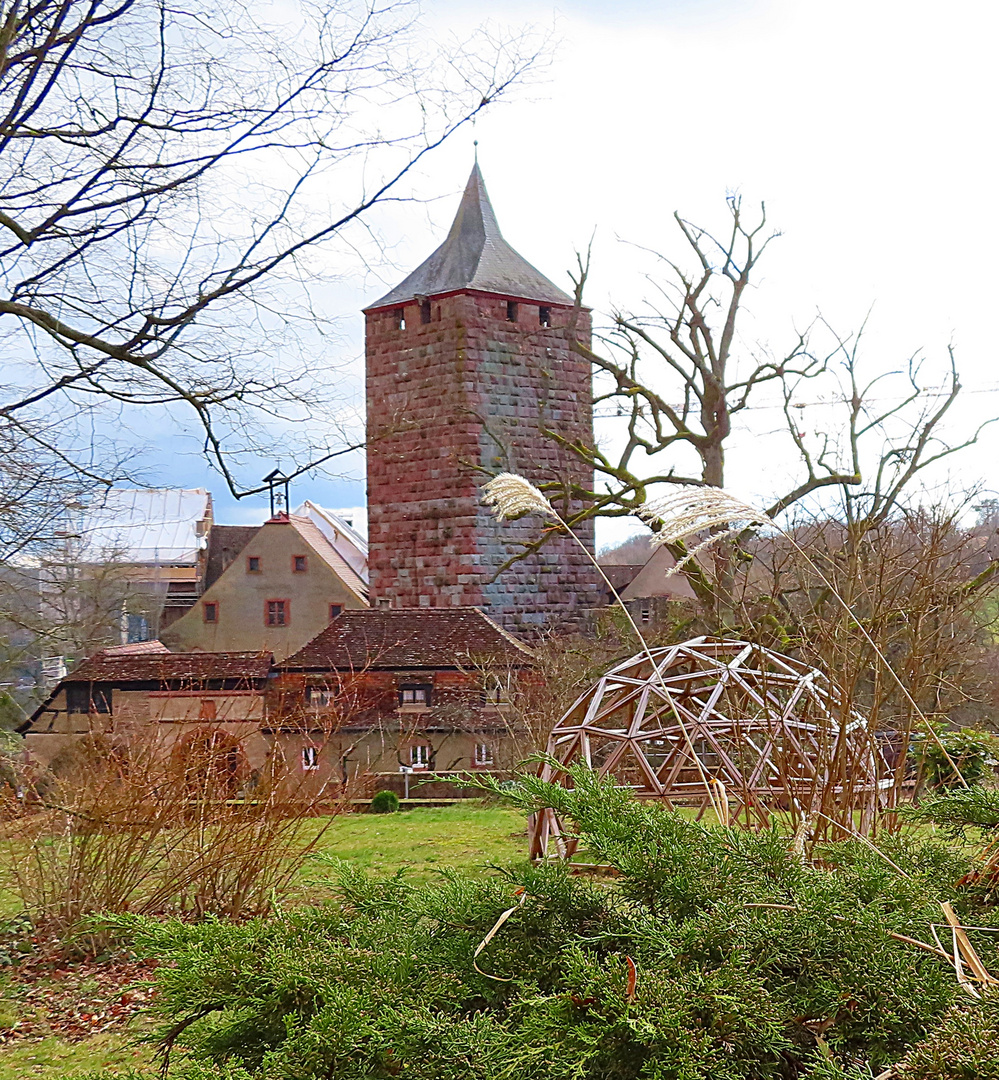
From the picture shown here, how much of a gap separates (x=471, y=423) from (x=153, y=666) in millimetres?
6326

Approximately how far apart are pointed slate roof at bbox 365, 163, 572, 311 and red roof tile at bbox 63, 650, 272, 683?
6.63 meters

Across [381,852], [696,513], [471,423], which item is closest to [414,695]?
[471,423]

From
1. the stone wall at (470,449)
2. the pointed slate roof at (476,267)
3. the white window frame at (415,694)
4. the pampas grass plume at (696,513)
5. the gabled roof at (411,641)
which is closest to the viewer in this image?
the pampas grass plume at (696,513)

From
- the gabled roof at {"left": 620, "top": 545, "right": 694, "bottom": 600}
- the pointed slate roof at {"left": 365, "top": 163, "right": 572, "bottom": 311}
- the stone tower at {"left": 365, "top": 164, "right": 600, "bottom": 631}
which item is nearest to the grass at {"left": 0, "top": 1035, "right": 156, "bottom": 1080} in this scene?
the stone tower at {"left": 365, "top": 164, "right": 600, "bottom": 631}

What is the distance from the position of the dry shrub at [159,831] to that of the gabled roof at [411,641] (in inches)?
374

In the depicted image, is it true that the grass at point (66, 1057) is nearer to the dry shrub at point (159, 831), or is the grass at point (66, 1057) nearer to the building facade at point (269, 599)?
the dry shrub at point (159, 831)

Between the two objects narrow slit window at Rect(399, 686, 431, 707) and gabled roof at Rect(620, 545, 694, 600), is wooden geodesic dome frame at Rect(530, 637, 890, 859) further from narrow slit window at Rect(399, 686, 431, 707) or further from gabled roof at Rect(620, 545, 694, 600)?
gabled roof at Rect(620, 545, 694, 600)

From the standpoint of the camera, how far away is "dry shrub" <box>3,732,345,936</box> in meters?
5.86

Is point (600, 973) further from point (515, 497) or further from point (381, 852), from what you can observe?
point (381, 852)

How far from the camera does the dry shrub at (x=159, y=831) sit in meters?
5.86

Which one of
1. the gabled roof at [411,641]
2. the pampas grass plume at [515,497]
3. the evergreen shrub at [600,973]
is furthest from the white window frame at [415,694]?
the evergreen shrub at [600,973]

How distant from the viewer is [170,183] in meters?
5.65

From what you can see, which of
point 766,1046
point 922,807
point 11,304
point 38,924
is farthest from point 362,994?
point 38,924

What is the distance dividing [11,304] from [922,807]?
15.3 ft
